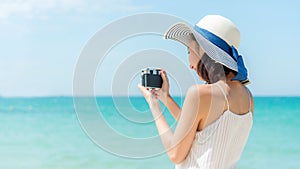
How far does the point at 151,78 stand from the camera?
1.77 m

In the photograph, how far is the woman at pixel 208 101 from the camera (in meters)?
1.67

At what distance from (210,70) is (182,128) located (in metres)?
0.23

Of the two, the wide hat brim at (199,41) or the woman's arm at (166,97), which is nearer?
the wide hat brim at (199,41)

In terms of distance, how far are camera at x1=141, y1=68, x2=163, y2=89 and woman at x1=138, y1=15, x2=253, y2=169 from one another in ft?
0.06

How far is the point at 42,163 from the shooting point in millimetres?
9250

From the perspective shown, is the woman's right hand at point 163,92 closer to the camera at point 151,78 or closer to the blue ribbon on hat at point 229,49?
the camera at point 151,78

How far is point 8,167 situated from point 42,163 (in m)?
0.70

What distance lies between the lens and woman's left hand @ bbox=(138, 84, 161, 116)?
1.75 metres

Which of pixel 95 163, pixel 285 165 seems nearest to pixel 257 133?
pixel 285 165

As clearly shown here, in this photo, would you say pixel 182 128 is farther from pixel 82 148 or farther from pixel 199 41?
pixel 82 148

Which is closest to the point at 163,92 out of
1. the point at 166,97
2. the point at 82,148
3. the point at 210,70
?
the point at 166,97

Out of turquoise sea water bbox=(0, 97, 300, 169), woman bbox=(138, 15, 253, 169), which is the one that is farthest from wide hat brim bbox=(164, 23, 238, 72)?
turquoise sea water bbox=(0, 97, 300, 169)

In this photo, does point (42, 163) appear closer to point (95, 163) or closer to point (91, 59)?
point (95, 163)

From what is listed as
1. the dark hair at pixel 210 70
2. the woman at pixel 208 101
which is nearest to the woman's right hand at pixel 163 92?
the woman at pixel 208 101
